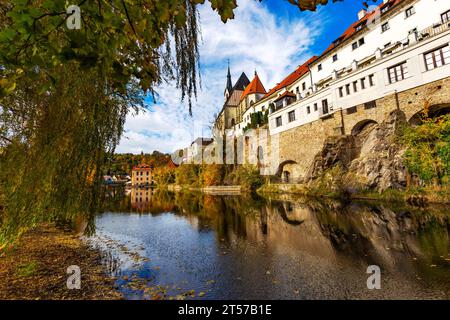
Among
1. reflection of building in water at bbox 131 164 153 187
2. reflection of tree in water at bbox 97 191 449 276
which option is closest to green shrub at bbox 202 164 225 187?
reflection of tree in water at bbox 97 191 449 276

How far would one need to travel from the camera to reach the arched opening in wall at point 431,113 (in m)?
16.0

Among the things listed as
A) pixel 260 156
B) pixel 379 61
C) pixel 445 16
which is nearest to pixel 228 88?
pixel 260 156

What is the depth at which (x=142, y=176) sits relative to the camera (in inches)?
3270

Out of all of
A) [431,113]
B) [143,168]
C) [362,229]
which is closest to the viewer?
[362,229]

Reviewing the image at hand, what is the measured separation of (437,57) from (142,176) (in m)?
81.5

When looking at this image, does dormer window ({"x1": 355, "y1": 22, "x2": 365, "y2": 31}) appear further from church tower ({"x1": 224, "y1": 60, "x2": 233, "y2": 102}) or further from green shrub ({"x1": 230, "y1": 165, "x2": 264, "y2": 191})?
church tower ({"x1": 224, "y1": 60, "x2": 233, "y2": 102})

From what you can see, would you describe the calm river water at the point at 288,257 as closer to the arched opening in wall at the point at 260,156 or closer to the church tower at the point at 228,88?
the arched opening in wall at the point at 260,156

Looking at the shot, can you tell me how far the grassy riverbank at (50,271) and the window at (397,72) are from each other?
74.9 ft

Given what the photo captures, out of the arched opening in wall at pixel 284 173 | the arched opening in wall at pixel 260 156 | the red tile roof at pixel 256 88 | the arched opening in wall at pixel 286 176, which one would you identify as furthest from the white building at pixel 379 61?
the red tile roof at pixel 256 88

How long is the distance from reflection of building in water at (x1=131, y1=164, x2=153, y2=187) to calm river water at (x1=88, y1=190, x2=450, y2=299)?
241 ft

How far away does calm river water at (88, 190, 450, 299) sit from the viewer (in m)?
4.88

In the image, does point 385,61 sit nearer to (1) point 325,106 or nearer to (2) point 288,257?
(1) point 325,106

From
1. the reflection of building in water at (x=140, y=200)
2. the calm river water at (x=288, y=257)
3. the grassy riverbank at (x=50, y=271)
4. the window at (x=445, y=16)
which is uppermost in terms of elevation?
the window at (x=445, y=16)

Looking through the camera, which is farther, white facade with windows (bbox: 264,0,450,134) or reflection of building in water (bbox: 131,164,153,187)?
reflection of building in water (bbox: 131,164,153,187)
